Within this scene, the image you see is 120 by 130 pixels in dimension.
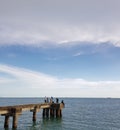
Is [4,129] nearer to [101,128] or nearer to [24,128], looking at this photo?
[24,128]

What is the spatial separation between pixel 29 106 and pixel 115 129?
12293 millimetres

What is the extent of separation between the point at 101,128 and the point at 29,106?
10.5 m

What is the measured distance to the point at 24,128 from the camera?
34.5 meters

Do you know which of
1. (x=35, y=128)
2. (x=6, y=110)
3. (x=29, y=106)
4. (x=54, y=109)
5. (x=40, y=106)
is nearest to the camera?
(x=6, y=110)

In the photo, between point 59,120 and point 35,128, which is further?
point 59,120

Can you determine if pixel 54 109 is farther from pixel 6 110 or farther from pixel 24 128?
pixel 6 110

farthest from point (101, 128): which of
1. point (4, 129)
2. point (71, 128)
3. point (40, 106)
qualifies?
point (4, 129)

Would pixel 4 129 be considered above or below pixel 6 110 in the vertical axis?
below

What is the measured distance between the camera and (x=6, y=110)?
3111cm

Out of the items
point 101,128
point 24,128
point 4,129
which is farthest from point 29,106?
point 101,128

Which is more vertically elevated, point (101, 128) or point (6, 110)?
point (6, 110)

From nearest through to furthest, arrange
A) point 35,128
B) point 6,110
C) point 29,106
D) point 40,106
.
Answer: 1. point 6,110
2. point 35,128
3. point 29,106
4. point 40,106

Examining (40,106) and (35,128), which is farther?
(40,106)

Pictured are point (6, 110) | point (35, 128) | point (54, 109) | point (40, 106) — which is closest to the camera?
point (6, 110)
